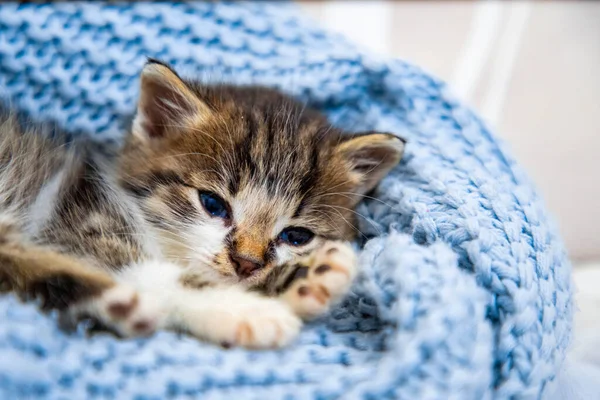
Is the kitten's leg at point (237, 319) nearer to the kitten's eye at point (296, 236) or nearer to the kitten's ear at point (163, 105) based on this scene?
the kitten's eye at point (296, 236)

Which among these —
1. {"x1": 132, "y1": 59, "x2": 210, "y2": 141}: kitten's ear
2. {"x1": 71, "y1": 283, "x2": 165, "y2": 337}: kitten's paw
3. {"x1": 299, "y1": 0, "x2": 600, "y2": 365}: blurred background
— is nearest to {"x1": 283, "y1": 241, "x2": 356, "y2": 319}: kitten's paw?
{"x1": 71, "y1": 283, "x2": 165, "y2": 337}: kitten's paw

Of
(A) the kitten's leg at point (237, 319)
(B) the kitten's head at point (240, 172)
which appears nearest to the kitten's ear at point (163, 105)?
(B) the kitten's head at point (240, 172)

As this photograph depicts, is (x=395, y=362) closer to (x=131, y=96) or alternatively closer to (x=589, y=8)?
(x=131, y=96)

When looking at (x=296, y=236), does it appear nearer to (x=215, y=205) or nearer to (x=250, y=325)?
(x=215, y=205)

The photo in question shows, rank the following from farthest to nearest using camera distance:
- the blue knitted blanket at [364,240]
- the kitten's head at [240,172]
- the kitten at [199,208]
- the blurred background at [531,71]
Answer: the blurred background at [531,71]
the kitten's head at [240,172]
the kitten at [199,208]
the blue knitted blanket at [364,240]

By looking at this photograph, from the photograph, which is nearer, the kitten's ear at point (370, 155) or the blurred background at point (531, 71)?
the kitten's ear at point (370, 155)

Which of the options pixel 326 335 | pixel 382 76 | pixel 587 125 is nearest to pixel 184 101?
pixel 382 76

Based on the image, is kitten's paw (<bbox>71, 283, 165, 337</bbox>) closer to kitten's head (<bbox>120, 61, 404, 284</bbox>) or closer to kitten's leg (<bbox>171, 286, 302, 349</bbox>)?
kitten's leg (<bbox>171, 286, 302, 349</bbox>)
